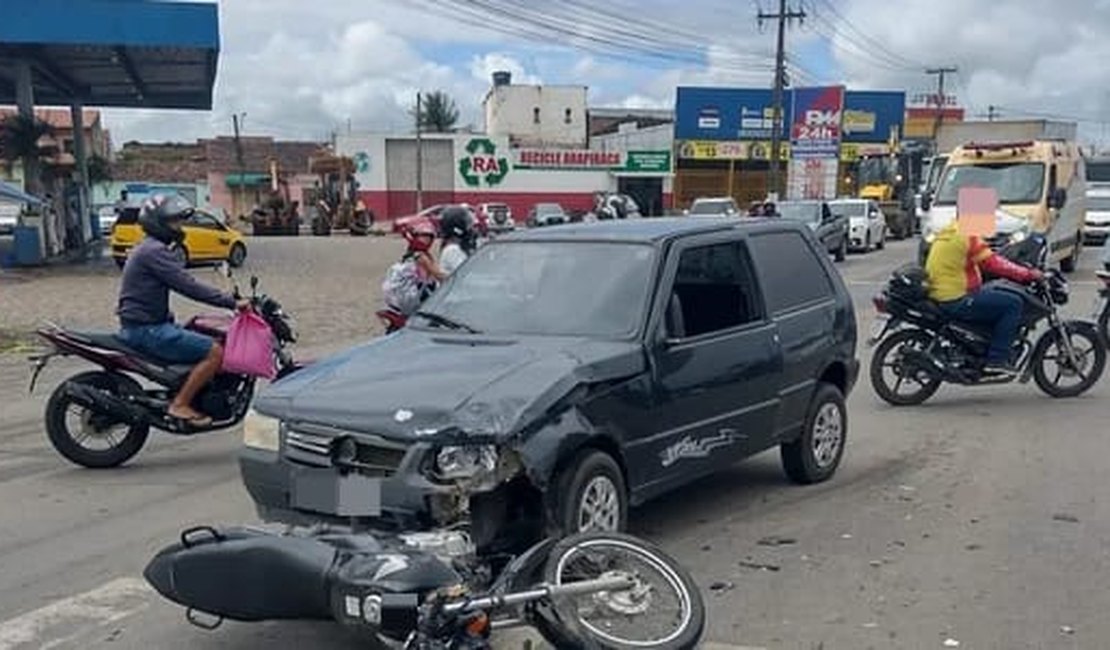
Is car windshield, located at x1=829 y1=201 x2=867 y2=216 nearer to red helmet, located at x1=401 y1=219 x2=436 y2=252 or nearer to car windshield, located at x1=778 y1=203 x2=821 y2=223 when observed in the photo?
car windshield, located at x1=778 y1=203 x2=821 y2=223

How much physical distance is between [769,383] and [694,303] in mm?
773

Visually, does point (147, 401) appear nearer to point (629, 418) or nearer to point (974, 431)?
point (629, 418)

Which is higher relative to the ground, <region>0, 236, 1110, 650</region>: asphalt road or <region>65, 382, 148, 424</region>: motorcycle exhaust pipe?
<region>65, 382, 148, 424</region>: motorcycle exhaust pipe

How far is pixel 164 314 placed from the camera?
8297mm

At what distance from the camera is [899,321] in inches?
415

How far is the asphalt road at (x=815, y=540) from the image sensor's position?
5.00m

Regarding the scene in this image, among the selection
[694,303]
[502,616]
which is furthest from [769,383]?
[502,616]

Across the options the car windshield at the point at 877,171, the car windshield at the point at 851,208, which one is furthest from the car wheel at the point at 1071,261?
the car windshield at the point at 877,171

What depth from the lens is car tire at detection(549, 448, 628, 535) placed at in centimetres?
512

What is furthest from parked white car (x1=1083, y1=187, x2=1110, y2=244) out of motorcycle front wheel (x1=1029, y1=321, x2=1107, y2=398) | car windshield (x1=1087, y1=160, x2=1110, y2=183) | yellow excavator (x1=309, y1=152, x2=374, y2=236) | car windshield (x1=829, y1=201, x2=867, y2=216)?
yellow excavator (x1=309, y1=152, x2=374, y2=236)

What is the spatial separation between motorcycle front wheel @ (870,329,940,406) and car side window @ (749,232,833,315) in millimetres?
3014

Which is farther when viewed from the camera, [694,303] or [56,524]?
[56,524]

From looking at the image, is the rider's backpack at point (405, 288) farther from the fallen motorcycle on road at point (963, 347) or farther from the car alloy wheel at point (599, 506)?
the car alloy wheel at point (599, 506)

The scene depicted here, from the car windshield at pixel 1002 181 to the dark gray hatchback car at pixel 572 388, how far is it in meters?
16.3
